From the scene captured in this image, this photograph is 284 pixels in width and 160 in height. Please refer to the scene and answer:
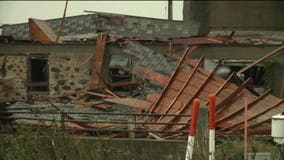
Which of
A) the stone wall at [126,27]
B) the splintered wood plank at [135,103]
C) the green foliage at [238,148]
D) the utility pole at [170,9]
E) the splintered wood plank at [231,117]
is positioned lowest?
the green foliage at [238,148]

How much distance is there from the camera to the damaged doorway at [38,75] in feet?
67.4

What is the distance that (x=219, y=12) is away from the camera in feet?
107

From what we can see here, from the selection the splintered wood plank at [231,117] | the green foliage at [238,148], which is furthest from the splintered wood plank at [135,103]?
the green foliage at [238,148]

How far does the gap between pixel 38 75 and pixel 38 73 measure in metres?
0.08

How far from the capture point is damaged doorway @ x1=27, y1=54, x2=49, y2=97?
20531 mm

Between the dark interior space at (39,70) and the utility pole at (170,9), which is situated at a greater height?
the utility pole at (170,9)

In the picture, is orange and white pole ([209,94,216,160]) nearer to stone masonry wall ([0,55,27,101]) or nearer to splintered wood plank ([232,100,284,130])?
splintered wood plank ([232,100,284,130])

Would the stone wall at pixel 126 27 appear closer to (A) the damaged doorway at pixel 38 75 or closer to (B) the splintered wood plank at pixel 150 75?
(A) the damaged doorway at pixel 38 75

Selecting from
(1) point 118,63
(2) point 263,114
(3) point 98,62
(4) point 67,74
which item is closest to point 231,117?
(2) point 263,114

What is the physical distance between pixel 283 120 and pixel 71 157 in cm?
329

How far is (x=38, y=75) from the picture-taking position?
68.8 ft

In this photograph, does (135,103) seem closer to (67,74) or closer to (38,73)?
(67,74)

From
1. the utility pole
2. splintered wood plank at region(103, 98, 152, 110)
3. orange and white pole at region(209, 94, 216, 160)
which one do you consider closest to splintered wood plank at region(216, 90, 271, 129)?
splintered wood plank at region(103, 98, 152, 110)

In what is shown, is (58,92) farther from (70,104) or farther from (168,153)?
(168,153)
